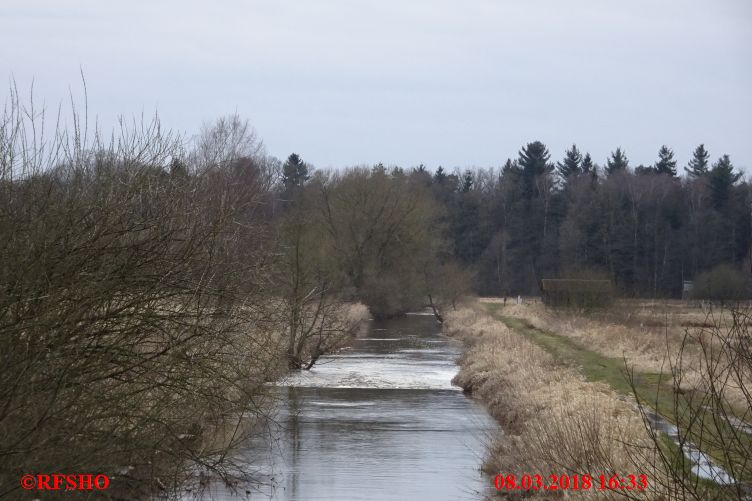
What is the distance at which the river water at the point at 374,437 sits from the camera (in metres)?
14.3

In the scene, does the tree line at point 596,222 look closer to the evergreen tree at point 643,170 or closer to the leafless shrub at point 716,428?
the evergreen tree at point 643,170

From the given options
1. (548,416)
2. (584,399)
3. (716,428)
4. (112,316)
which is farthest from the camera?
(584,399)

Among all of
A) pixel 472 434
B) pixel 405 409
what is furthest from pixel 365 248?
pixel 472 434

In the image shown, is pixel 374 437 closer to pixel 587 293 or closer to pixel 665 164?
pixel 587 293

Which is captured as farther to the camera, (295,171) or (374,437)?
(295,171)

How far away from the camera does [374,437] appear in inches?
731

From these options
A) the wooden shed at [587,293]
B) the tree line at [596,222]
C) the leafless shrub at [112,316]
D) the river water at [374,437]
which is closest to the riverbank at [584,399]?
the river water at [374,437]

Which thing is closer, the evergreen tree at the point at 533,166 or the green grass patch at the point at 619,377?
the green grass patch at the point at 619,377

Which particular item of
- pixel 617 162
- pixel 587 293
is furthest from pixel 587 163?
pixel 587 293

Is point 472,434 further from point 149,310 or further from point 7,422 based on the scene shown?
point 7,422

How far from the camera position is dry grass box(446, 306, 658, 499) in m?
10.9
